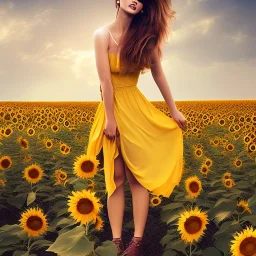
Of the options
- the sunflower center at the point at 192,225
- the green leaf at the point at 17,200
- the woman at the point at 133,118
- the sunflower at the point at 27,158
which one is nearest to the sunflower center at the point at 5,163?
the green leaf at the point at 17,200

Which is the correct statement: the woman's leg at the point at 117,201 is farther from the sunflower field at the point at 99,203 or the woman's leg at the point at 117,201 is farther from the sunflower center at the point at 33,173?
the sunflower center at the point at 33,173

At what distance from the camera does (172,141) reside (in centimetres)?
333

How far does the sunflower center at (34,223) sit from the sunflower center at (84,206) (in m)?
0.32

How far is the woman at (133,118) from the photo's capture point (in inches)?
121

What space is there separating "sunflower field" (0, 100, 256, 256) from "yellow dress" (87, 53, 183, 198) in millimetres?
127

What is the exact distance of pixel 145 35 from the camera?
3.11m

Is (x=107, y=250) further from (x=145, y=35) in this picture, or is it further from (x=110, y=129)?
(x=145, y=35)

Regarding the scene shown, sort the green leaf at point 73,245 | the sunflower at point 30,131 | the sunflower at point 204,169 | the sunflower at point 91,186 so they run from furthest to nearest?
the sunflower at point 30,131
the sunflower at point 204,169
the sunflower at point 91,186
the green leaf at point 73,245

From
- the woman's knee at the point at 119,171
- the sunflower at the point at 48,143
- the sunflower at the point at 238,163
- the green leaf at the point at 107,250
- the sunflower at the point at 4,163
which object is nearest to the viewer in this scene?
the green leaf at the point at 107,250

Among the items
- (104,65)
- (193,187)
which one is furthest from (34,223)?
(193,187)

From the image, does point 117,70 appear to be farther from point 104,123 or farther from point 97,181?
point 97,181

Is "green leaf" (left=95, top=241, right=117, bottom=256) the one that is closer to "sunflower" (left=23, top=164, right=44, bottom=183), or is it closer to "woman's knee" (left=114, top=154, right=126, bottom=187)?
"woman's knee" (left=114, top=154, right=126, bottom=187)

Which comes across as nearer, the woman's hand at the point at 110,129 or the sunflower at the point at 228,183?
the woman's hand at the point at 110,129

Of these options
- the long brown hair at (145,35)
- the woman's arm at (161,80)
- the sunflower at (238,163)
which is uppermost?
the long brown hair at (145,35)
